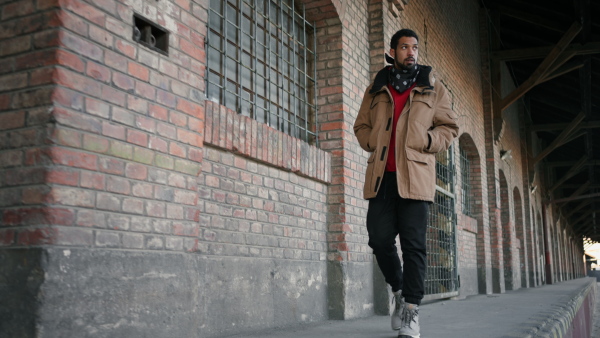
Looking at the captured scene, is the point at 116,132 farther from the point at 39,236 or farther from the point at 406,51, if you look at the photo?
the point at 406,51

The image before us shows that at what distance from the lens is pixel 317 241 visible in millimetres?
4500

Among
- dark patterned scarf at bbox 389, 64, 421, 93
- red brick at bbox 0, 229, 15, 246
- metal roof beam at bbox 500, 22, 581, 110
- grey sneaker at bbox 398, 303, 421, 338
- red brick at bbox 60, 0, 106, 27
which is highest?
metal roof beam at bbox 500, 22, 581, 110

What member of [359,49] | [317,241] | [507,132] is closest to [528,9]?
[507,132]

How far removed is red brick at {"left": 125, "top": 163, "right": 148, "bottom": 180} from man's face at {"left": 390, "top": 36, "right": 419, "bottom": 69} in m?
1.57

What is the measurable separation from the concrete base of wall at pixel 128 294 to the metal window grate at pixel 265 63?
1.15 m

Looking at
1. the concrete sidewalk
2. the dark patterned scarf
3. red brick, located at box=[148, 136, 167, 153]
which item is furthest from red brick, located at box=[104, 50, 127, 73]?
the concrete sidewalk

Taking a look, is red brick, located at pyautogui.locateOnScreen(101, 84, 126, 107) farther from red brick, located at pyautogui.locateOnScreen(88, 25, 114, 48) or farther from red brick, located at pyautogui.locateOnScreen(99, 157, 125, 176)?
red brick, located at pyautogui.locateOnScreen(99, 157, 125, 176)

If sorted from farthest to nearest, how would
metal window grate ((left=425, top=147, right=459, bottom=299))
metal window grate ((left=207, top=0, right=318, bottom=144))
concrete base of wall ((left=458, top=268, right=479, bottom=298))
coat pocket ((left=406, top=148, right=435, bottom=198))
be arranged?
concrete base of wall ((left=458, top=268, right=479, bottom=298)) < metal window grate ((left=425, top=147, right=459, bottom=299)) < metal window grate ((left=207, top=0, right=318, bottom=144)) < coat pocket ((left=406, top=148, right=435, bottom=198))

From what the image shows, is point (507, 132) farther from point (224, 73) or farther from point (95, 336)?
point (95, 336)

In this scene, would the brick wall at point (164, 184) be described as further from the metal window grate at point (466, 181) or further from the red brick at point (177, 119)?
the metal window grate at point (466, 181)

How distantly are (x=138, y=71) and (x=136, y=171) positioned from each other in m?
0.45

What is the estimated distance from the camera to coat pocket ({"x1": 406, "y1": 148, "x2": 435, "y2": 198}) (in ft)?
10.0

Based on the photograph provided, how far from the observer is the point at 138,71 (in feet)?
8.54

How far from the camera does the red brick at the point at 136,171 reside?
2496mm
